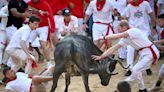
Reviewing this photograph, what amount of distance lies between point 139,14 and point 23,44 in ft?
11.2

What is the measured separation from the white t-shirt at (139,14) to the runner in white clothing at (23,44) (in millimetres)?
2756

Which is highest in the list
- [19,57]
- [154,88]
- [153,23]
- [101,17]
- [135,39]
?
[101,17]

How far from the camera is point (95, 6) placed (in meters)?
12.9

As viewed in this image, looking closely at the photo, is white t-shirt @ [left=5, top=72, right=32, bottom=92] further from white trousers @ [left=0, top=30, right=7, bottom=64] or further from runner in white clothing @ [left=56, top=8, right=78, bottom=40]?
runner in white clothing @ [left=56, top=8, right=78, bottom=40]

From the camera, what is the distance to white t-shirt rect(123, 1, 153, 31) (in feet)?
40.8

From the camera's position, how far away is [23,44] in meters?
10.4

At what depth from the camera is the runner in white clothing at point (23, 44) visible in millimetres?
10512

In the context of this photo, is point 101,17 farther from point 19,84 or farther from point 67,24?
point 19,84

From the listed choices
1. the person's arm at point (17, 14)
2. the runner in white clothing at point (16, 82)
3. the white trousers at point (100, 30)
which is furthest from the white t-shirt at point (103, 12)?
the runner in white clothing at point (16, 82)

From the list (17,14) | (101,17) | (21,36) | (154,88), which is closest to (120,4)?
(101,17)

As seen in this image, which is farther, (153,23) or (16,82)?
(153,23)

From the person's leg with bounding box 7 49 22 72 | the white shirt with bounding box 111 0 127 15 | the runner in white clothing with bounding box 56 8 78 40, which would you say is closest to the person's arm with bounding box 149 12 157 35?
the white shirt with bounding box 111 0 127 15

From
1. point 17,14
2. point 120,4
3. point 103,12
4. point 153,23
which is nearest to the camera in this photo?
point 17,14

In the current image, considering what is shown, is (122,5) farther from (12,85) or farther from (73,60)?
(12,85)
